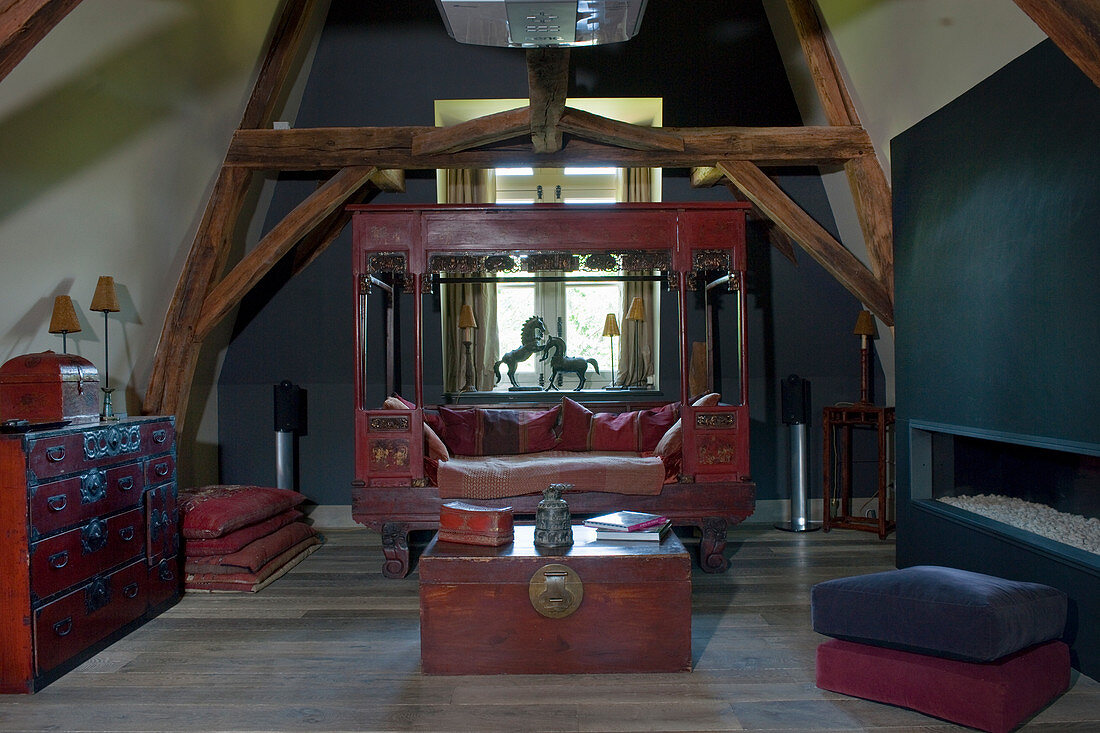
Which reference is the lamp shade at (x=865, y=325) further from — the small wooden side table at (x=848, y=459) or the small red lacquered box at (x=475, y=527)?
the small red lacquered box at (x=475, y=527)

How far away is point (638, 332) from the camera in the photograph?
20.6 feet

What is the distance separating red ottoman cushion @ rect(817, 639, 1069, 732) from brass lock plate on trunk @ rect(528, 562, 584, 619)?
898mm

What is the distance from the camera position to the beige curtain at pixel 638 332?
624cm

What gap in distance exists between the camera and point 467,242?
4582 mm

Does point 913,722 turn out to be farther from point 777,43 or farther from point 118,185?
point 777,43

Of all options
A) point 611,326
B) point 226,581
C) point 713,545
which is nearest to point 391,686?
point 226,581

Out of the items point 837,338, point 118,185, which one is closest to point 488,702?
point 118,185

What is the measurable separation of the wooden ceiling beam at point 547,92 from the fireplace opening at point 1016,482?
102 inches

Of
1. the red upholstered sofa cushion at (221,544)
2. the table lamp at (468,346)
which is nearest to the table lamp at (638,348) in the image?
the table lamp at (468,346)

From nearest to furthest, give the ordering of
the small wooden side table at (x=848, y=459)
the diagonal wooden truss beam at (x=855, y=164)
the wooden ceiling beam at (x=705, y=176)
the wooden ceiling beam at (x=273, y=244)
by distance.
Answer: the diagonal wooden truss beam at (x=855, y=164), the wooden ceiling beam at (x=273, y=244), the small wooden side table at (x=848, y=459), the wooden ceiling beam at (x=705, y=176)

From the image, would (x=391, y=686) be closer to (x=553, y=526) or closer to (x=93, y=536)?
(x=553, y=526)

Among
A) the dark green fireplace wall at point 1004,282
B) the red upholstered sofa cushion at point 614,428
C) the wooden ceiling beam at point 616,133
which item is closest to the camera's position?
the dark green fireplace wall at point 1004,282

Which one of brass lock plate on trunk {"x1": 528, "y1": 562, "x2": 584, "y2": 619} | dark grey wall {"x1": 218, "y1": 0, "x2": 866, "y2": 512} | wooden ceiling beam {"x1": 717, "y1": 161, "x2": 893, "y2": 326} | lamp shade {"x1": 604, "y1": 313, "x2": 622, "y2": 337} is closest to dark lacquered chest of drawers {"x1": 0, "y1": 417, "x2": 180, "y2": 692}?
brass lock plate on trunk {"x1": 528, "y1": 562, "x2": 584, "y2": 619}

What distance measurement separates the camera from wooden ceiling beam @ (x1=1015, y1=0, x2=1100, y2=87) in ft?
7.66
